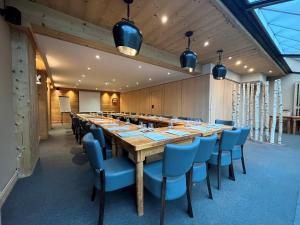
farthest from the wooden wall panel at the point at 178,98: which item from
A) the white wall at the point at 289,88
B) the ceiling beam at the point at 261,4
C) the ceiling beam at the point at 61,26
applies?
the white wall at the point at 289,88

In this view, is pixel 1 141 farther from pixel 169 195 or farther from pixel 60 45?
pixel 60 45

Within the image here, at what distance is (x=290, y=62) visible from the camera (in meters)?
7.23

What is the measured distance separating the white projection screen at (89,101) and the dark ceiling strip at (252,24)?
11983mm

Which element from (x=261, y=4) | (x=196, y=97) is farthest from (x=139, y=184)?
(x=196, y=97)

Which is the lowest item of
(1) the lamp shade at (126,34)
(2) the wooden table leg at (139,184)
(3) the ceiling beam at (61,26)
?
(2) the wooden table leg at (139,184)

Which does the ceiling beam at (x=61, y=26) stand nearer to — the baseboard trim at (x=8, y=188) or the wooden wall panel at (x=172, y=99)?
the baseboard trim at (x=8, y=188)

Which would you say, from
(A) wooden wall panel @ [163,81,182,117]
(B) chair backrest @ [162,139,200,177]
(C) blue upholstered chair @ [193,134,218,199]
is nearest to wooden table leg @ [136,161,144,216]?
(B) chair backrest @ [162,139,200,177]

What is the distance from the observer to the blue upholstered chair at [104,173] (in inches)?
57.3

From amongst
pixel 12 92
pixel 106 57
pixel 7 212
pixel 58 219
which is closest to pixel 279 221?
pixel 58 219

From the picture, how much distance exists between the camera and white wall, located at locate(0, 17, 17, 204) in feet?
6.47

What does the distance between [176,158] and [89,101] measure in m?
12.6

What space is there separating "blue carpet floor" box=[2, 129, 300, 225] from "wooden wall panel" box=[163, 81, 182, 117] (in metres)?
4.99

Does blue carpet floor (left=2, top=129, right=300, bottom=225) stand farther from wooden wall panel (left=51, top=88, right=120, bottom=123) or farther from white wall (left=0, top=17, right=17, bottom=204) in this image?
wooden wall panel (left=51, top=88, right=120, bottom=123)

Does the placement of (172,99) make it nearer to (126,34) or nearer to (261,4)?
(261,4)
